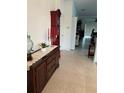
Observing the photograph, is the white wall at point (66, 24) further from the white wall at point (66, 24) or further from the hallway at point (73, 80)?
the hallway at point (73, 80)

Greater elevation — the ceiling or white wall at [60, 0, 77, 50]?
the ceiling

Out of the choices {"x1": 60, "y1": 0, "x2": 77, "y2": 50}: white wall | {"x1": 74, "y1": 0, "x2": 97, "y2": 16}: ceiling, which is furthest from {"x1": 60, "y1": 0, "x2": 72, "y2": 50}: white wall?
{"x1": 74, "y1": 0, "x2": 97, "y2": 16}: ceiling

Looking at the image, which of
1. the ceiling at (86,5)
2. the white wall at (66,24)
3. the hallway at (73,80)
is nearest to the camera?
the hallway at (73,80)

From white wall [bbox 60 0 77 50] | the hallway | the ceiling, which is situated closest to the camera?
the hallway

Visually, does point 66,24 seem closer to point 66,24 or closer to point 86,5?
point 66,24

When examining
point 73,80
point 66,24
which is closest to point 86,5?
point 66,24

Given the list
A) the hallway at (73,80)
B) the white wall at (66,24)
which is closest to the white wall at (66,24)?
the white wall at (66,24)

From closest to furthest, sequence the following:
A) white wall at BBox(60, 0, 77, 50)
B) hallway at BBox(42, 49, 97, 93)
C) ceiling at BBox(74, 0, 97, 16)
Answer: hallway at BBox(42, 49, 97, 93), white wall at BBox(60, 0, 77, 50), ceiling at BBox(74, 0, 97, 16)

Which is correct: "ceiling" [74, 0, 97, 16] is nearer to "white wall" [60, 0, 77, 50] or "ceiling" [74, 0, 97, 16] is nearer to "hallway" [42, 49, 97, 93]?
"white wall" [60, 0, 77, 50]

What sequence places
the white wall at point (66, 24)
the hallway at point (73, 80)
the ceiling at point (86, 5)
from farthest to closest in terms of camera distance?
the ceiling at point (86, 5)
the white wall at point (66, 24)
the hallway at point (73, 80)

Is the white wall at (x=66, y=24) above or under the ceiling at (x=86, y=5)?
under
